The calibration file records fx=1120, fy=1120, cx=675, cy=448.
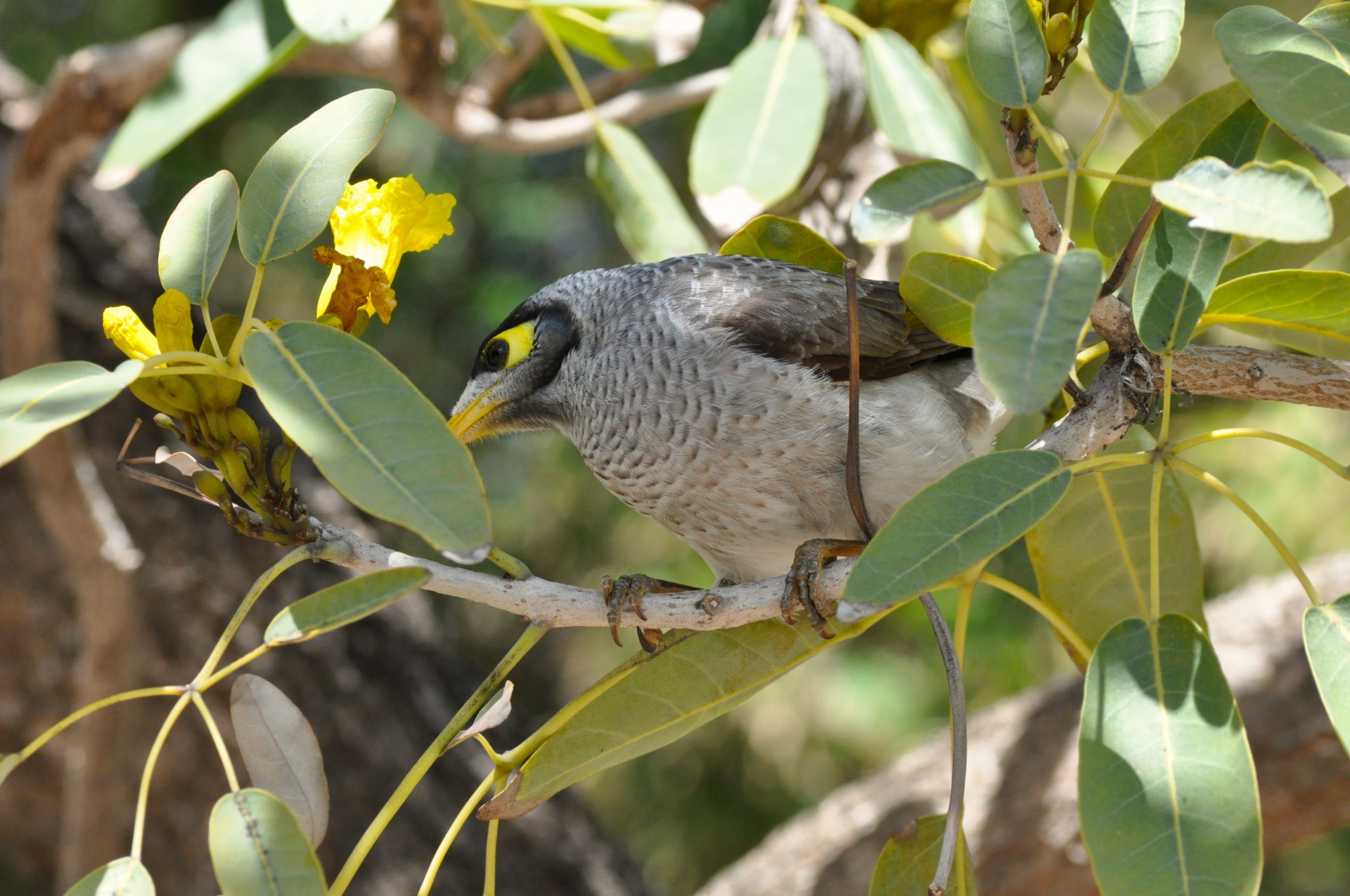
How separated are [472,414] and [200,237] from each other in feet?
2.38

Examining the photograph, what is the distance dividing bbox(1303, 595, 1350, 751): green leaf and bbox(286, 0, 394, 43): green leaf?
115cm

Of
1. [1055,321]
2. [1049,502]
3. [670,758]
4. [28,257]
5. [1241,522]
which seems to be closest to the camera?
[1055,321]

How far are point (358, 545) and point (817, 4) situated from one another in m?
1.39

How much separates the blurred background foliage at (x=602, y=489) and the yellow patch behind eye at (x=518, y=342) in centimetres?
197

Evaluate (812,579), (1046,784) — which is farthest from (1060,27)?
(1046,784)

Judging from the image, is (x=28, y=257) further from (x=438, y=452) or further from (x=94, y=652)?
(x=438, y=452)

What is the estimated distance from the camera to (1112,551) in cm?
143

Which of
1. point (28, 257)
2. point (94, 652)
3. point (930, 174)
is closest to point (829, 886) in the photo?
point (94, 652)

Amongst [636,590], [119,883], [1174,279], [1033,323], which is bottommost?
[636,590]

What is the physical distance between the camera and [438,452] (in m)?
0.80

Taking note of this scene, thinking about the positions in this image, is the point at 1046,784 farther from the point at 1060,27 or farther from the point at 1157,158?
the point at 1060,27

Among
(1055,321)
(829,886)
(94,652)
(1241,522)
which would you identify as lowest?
(1241,522)

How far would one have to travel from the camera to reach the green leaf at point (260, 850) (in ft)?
2.77

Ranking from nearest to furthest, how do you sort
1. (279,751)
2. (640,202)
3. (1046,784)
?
(279,751) < (640,202) < (1046,784)
